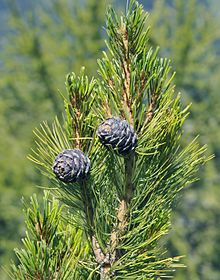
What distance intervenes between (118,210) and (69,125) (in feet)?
0.76

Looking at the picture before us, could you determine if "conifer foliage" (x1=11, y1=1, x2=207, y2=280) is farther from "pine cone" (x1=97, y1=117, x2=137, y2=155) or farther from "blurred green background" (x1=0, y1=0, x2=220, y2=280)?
"blurred green background" (x1=0, y1=0, x2=220, y2=280)

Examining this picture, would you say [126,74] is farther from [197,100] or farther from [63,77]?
[197,100]

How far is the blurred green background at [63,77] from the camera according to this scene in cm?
1591

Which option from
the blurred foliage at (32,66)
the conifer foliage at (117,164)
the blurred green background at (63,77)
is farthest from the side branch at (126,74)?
the blurred foliage at (32,66)

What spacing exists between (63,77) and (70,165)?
15434 mm

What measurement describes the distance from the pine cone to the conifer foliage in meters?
0.02

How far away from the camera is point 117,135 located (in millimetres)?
1121

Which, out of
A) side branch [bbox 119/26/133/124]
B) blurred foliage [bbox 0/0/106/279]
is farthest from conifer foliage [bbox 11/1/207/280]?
blurred foliage [bbox 0/0/106/279]

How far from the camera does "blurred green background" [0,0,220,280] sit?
52.2ft

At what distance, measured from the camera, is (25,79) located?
16438mm

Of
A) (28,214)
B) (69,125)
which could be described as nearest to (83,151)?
(69,125)

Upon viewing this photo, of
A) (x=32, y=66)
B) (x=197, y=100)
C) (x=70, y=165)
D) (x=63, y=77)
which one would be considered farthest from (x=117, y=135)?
(x=197, y=100)

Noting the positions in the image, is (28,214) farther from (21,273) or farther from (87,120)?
(87,120)

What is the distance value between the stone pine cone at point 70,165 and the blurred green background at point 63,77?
13286mm
